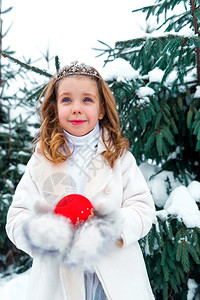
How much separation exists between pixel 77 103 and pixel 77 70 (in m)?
0.19

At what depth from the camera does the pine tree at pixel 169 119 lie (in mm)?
1787

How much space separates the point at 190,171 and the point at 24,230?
68.1 inches

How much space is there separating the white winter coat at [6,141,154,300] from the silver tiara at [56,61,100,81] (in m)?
0.38

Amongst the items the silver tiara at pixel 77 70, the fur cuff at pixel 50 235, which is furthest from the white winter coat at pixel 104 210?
the silver tiara at pixel 77 70

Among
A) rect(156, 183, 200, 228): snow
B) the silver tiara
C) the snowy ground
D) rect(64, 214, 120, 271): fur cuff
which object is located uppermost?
the silver tiara

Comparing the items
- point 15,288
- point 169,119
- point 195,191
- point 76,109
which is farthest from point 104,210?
point 15,288

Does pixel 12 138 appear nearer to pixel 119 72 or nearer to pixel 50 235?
pixel 119 72

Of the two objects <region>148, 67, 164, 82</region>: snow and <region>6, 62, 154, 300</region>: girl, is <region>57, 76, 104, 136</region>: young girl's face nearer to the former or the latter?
<region>6, 62, 154, 300</region>: girl

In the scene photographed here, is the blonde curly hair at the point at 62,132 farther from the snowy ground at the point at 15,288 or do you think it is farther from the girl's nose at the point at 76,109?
the snowy ground at the point at 15,288

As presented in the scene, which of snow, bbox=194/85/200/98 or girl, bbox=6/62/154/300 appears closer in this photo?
girl, bbox=6/62/154/300

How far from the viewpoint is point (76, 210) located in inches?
42.3

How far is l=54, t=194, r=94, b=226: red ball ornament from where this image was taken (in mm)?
1070

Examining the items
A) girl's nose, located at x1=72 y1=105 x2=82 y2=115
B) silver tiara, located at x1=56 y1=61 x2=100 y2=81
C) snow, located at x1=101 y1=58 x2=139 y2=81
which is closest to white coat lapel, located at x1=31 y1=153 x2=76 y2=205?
girl's nose, located at x1=72 y1=105 x2=82 y2=115

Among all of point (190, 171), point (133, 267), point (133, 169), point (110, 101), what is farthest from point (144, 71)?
point (133, 267)
